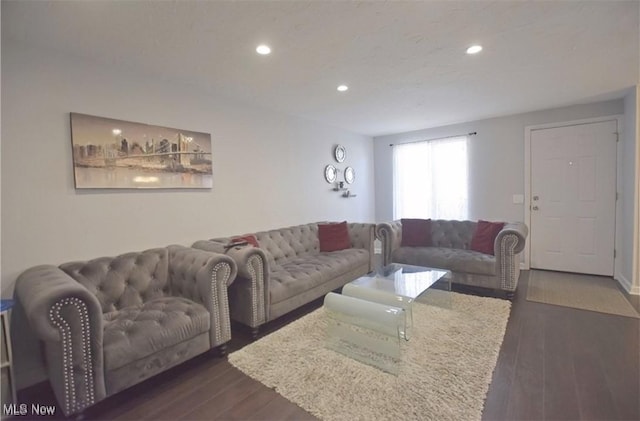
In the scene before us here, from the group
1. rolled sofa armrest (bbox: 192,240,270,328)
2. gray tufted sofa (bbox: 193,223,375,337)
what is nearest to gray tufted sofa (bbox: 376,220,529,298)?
gray tufted sofa (bbox: 193,223,375,337)

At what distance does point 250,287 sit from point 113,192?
55.7 inches

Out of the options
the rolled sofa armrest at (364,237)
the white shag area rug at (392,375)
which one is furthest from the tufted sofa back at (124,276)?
the rolled sofa armrest at (364,237)

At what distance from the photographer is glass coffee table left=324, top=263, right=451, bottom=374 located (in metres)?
2.19

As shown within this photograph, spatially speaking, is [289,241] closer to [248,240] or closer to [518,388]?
[248,240]

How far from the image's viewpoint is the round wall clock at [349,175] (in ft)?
17.7

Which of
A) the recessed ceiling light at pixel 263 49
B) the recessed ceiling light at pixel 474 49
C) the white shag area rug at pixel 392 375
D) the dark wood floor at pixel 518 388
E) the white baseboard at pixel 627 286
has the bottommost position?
the dark wood floor at pixel 518 388

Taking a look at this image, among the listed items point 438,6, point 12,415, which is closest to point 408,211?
point 438,6

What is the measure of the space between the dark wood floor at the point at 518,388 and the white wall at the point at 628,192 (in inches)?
58.1

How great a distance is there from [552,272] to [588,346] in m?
2.42

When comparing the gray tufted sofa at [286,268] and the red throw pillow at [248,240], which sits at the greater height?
the red throw pillow at [248,240]

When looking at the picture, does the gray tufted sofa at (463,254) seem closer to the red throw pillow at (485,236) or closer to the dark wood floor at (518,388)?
the red throw pillow at (485,236)

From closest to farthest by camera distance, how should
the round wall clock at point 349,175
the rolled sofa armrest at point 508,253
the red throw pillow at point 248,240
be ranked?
the red throw pillow at point 248,240, the rolled sofa armrest at point 508,253, the round wall clock at point 349,175

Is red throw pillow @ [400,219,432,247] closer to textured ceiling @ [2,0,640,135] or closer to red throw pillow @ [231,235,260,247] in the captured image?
textured ceiling @ [2,0,640,135]

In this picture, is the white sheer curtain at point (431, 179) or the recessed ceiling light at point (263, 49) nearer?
the recessed ceiling light at point (263, 49)
